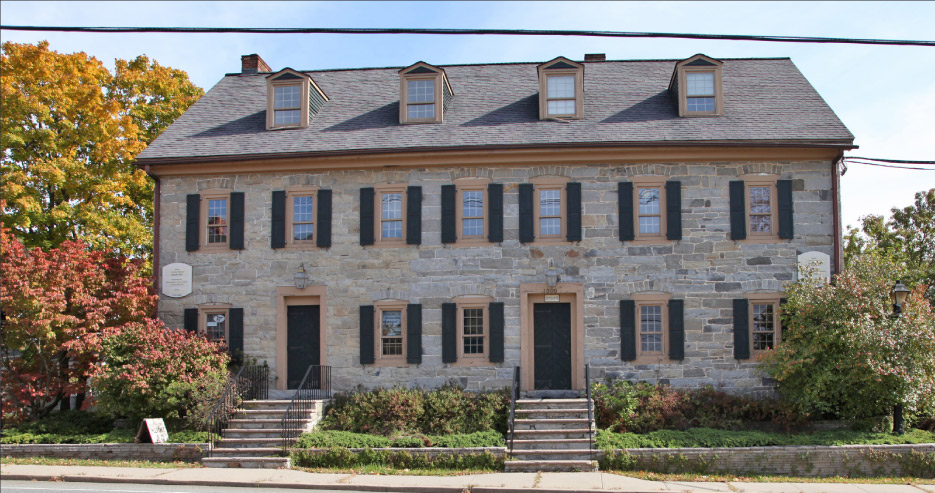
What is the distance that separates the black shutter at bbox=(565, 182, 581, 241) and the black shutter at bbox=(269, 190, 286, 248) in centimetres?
627

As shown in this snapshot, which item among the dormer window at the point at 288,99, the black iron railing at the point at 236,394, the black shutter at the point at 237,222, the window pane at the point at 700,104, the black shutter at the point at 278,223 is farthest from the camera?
the dormer window at the point at 288,99

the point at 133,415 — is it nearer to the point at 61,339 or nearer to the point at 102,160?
the point at 61,339

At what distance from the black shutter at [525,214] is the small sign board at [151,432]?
805cm

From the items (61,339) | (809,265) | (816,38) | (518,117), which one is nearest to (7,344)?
(61,339)

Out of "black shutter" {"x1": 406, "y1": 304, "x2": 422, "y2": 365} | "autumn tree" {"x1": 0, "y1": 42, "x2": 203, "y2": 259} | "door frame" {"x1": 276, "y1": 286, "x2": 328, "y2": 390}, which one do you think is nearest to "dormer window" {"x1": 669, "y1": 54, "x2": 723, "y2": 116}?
"black shutter" {"x1": 406, "y1": 304, "x2": 422, "y2": 365}

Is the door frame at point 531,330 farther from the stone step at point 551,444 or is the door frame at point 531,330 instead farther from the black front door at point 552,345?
the stone step at point 551,444

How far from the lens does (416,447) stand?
542 inches

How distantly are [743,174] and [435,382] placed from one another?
795cm

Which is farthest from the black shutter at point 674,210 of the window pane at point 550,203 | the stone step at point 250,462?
the stone step at point 250,462

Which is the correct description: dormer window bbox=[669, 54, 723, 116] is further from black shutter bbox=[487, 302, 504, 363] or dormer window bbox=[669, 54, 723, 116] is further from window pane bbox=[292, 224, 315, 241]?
window pane bbox=[292, 224, 315, 241]

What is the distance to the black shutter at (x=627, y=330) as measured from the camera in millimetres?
16109

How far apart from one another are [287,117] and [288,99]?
0.43 meters

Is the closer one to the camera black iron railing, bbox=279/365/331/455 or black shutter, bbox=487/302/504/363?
black iron railing, bbox=279/365/331/455

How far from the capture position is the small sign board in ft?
46.4
